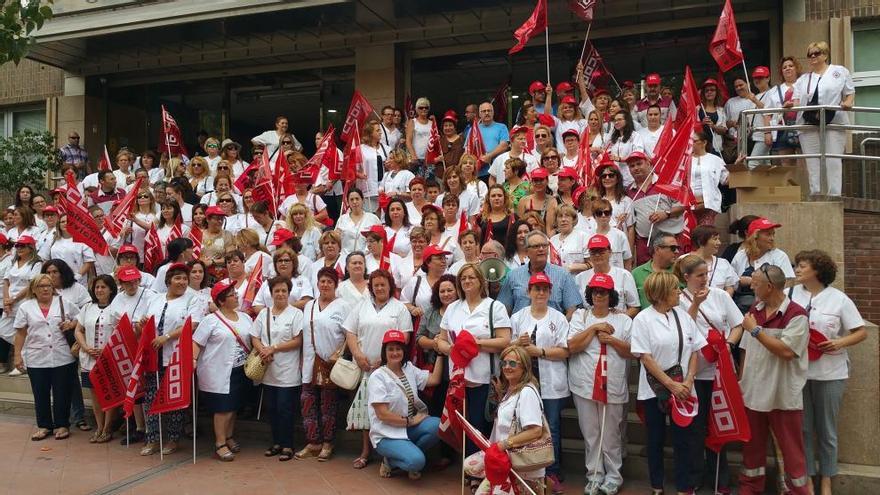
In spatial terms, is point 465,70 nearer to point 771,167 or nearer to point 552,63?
point 552,63

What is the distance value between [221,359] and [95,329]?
1.74 metres

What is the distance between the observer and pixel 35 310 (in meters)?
8.67

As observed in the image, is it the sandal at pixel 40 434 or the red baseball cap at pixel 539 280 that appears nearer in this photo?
the red baseball cap at pixel 539 280

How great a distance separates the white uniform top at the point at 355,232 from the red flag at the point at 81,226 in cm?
350

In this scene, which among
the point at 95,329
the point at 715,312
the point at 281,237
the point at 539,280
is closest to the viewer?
the point at 715,312

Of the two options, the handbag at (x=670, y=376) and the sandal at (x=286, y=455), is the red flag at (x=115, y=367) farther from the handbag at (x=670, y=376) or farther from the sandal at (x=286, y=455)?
the handbag at (x=670, y=376)

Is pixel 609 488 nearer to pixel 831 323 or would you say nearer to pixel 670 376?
pixel 670 376

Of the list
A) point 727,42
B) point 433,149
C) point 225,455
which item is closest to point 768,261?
point 727,42

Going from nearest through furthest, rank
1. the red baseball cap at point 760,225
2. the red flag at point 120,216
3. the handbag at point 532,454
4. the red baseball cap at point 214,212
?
the handbag at point 532,454 < the red baseball cap at point 760,225 < the red baseball cap at point 214,212 < the red flag at point 120,216

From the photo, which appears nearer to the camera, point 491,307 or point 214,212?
point 491,307

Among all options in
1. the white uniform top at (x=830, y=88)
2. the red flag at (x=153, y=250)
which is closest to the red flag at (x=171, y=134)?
the red flag at (x=153, y=250)

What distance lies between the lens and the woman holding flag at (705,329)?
620 cm

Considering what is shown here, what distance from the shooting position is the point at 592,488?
6324mm

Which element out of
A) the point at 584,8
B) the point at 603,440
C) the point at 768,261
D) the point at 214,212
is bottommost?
the point at 603,440
